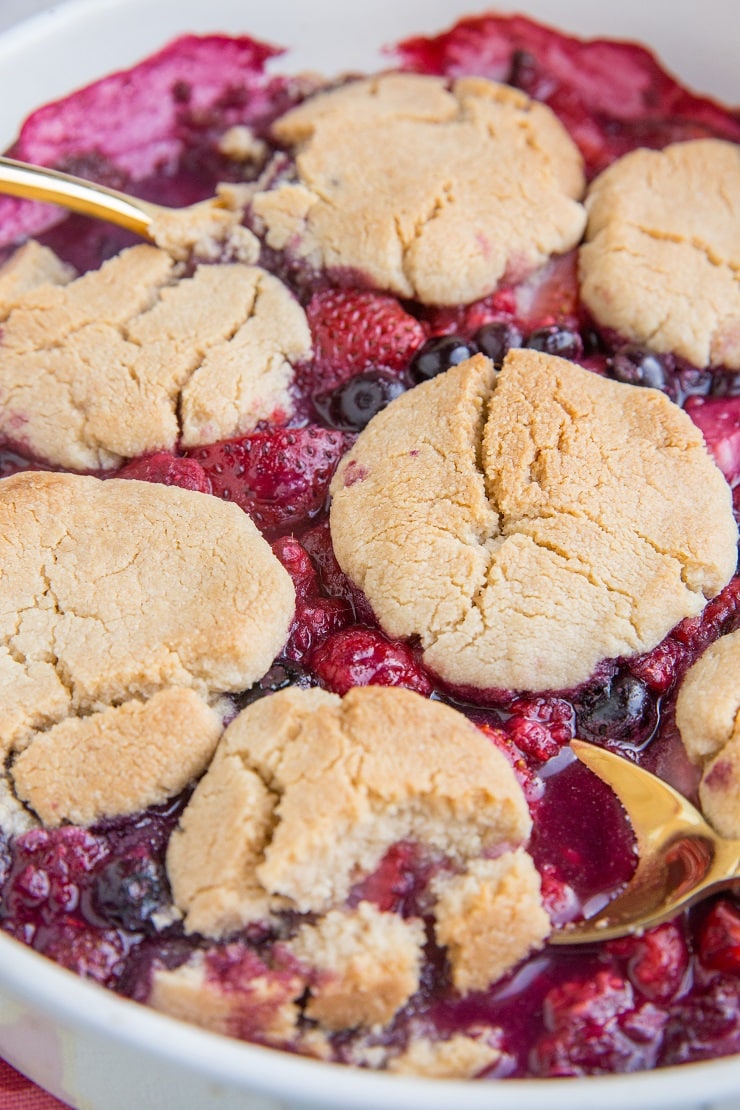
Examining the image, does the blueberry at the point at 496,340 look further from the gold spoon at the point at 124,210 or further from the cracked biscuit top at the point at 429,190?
the gold spoon at the point at 124,210

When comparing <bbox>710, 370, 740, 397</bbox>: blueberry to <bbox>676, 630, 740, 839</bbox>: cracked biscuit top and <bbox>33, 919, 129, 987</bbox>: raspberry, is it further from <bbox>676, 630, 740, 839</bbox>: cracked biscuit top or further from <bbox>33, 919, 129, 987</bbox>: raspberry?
<bbox>33, 919, 129, 987</bbox>: raspberry

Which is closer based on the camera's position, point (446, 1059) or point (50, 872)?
point (446, 1059)

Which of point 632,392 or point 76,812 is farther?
point 632,392

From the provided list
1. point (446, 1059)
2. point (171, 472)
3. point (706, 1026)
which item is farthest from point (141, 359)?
point (706, 1026)

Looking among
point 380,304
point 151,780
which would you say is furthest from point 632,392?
point 151,780

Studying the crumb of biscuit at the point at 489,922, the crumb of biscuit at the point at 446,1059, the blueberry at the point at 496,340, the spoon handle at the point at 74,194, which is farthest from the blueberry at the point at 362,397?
the crumb of biscuit at the point at 446,1059

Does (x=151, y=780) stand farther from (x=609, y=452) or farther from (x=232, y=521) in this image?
(x=609, y=452)

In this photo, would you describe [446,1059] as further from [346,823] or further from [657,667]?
[657,667]

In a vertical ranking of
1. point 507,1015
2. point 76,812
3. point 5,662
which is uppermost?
point 5,662
